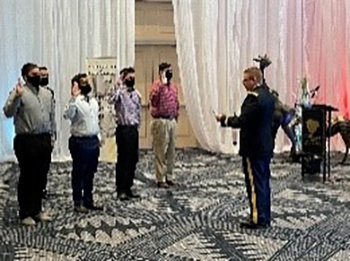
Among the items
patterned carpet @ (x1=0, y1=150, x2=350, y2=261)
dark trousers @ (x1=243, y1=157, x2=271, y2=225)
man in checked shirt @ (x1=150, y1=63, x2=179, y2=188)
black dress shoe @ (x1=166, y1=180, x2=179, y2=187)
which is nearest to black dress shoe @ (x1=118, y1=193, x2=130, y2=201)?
patterned carpet @ (x1=0, y1=150, x2=350, y2=261)

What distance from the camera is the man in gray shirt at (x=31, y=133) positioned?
5.45 metres

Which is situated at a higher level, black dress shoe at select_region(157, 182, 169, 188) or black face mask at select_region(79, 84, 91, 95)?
black face mask at select_region(79, 84, 91, 95)

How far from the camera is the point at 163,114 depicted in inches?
284

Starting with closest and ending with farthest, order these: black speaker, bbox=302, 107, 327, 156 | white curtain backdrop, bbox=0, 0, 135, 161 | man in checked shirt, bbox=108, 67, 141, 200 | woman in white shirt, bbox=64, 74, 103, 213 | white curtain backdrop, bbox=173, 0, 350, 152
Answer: woman in white shirt, bbox=64, 74, 103, 213, man in checked shirt, bbox=108, 67, 141, 200, black speaker, bbox=302, 107, 327, 156, white curtain backdrop, bbox=0, 0, 135, 161, white curtain backdrop, bbox=173, 0, 350, 152

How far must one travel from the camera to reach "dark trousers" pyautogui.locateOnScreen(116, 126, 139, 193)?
656 centimetres

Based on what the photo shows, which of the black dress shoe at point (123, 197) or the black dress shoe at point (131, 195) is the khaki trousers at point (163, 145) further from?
the black dress shoe at point (123, 197)

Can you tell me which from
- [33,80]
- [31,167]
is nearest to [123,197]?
[31,167]

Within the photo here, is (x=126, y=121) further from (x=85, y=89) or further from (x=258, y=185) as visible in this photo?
(x=258, y=185)

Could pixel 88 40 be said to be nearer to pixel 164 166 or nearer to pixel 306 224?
pixel 164 166

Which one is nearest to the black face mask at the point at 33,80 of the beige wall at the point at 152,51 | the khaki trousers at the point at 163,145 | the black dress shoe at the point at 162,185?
the khaki trousers at the point at 163,145

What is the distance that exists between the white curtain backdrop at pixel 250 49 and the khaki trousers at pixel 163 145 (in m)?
3.47

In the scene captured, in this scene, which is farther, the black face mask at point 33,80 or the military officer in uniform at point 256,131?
the black face mask at point 33,80

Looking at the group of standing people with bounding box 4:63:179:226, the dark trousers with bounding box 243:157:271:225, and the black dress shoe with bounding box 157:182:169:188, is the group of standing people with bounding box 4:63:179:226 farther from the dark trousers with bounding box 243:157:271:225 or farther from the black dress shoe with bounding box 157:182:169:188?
the dark trousers with bounding box 243:157:271:225

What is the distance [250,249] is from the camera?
490 centimetres
